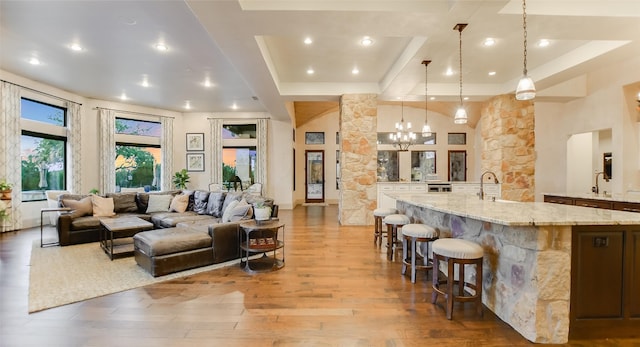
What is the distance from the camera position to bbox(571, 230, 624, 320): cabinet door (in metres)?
2.21

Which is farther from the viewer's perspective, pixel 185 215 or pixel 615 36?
pixel 185 215

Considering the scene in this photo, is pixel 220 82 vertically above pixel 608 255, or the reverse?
pixel 220 82

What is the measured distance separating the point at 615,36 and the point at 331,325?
5269mm

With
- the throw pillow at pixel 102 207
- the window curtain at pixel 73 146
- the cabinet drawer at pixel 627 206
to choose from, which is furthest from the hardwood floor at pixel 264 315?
the window curtain at pixel 73 146

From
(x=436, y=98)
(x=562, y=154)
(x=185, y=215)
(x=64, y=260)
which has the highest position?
(x=436, y=98)

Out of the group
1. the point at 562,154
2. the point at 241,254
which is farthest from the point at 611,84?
the point at 241,254

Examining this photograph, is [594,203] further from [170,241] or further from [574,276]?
[170,241]

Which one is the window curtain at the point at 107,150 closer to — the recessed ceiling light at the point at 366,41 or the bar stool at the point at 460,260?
the recessed ceiling light at the point at 366,41

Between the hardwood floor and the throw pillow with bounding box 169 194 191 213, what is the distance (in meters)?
2.52

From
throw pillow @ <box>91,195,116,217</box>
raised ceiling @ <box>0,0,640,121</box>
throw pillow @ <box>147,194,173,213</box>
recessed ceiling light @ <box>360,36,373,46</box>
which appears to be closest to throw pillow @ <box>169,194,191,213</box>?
throw pillow @ <box>147,194,173,213</box>

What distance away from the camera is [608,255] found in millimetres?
2234

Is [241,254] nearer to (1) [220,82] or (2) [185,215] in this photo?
(2) [185,215]

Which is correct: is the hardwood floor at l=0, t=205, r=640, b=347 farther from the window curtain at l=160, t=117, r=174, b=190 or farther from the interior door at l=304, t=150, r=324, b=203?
the interior door at l=304, t=150, r=324, b=203

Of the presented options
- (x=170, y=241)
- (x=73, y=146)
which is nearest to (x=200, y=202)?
(x=170, y=241)
